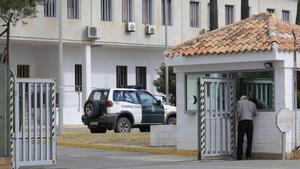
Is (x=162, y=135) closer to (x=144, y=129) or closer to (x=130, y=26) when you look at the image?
(x=144, y=129)

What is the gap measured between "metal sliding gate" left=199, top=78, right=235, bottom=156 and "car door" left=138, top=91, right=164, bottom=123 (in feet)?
34.9

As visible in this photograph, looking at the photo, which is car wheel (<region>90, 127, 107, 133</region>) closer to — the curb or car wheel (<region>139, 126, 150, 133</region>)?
car wheel (<region>139, 126, 150, 133</region>)

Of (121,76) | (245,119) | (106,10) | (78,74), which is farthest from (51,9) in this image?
(245,119)

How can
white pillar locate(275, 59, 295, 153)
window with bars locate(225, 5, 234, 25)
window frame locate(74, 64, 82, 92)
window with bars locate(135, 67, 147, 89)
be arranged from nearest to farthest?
white pillar locate(275, 59, 295, 153) → window frame locate(74, 64, 82, 92) → window with bars locate(135, 67, 147, 89) → window with bars locate(225, 5, 234, 25)

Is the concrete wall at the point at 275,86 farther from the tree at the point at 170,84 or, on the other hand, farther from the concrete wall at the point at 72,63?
the concrete wall at the point at 72,63

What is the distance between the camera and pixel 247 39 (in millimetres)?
19125

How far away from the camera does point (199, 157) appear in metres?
18.5

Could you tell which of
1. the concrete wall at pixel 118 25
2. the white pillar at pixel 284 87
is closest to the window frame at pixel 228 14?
the concrete wall at pixel 118 25

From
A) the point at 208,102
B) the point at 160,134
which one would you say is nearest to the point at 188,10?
the point at 160,134

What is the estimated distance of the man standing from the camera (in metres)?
18.6

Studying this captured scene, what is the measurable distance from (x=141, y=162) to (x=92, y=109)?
35.7ft

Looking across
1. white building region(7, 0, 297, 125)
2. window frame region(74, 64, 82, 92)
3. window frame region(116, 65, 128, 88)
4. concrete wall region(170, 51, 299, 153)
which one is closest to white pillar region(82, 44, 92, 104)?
white building region(7, 0, 297, 125)

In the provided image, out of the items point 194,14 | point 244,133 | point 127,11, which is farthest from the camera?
point 194,14

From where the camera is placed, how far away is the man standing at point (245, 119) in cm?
1858
